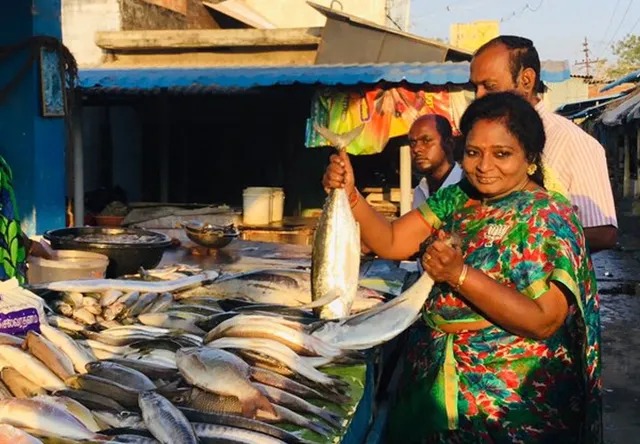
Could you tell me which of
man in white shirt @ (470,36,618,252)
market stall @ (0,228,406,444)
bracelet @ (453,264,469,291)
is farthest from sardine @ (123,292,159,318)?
man in white shirt @ (470,36,618,252)

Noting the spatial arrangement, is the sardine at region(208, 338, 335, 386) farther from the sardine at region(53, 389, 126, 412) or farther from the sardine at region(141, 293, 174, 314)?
the sardine at region(141, 293, 174, 314)

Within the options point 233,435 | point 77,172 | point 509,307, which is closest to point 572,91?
point 77,172

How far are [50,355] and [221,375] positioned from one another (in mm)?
588

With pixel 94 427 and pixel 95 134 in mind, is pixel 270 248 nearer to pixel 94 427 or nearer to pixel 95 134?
pixel 94 427

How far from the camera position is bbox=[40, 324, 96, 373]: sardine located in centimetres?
250

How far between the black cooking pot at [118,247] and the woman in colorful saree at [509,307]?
6.80ft

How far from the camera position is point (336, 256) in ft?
10.1

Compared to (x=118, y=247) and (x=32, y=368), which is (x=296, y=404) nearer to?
(x=32, y=368)

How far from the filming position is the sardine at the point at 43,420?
78.9 inches

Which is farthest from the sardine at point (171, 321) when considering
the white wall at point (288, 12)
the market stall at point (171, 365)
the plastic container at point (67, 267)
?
the white wall at point (288, 12)

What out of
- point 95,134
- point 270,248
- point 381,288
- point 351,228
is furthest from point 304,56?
point 351,228

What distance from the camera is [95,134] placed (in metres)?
11.7

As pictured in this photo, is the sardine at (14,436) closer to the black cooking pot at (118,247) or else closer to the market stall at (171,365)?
the market stall at (171,365)

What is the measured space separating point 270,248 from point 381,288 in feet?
6.19
